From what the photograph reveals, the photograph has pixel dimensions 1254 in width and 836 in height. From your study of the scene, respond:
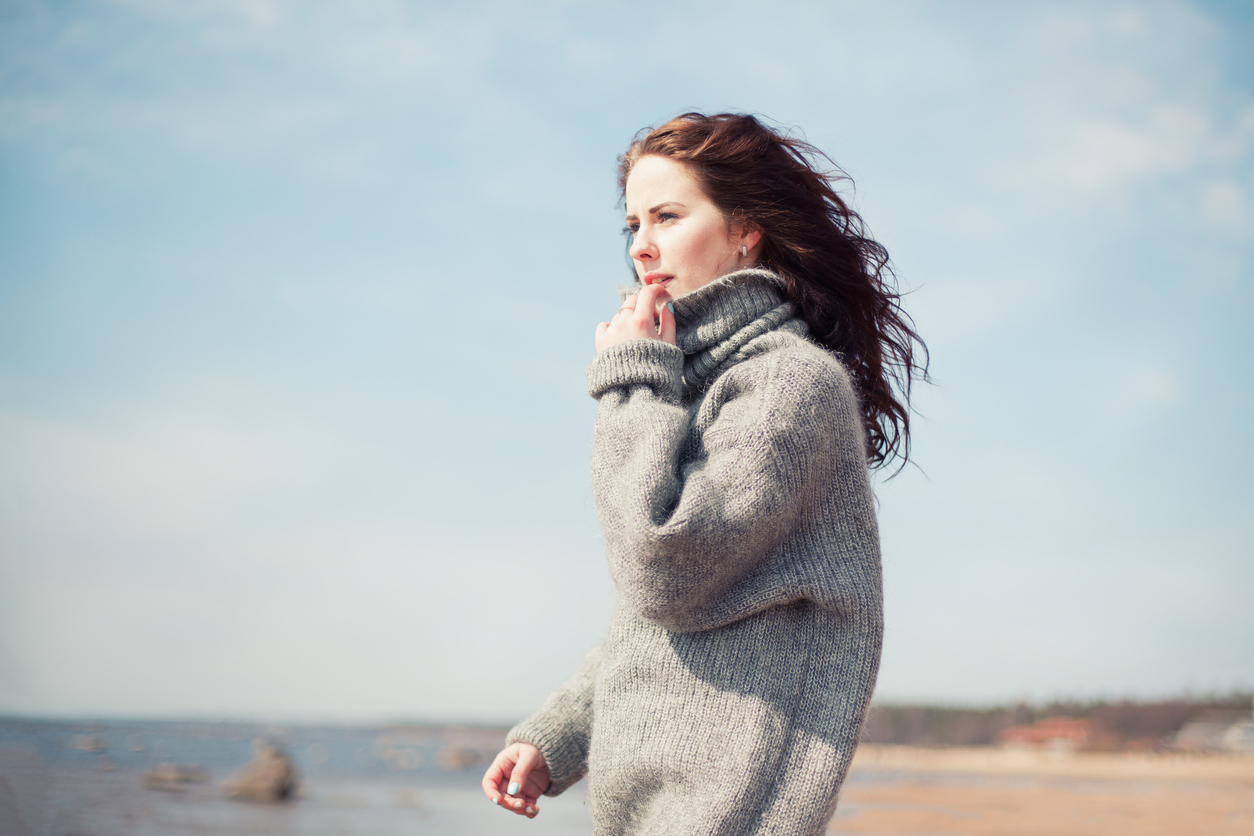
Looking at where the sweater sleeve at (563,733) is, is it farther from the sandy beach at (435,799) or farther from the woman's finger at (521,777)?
the sandy beach at (435,799)

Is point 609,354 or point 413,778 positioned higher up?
point 609,354

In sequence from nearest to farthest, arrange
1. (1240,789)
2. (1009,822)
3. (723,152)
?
1. (723,152)
2. (1009,822)
3. (1240,789)

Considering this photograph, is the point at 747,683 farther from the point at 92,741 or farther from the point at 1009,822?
the point at 92,741

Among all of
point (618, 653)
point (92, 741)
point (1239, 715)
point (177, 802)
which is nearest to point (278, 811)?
point (177, 802)

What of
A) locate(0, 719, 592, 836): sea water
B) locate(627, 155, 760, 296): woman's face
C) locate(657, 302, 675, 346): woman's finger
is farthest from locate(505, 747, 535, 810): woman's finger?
locate(0, 719, 592, 836): sea water

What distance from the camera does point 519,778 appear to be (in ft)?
6.06

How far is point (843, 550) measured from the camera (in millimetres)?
1579

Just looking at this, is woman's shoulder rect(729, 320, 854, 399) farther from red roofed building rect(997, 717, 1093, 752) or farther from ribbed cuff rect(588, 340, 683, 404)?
red roofed building rect(997, 717, 1093, 752)

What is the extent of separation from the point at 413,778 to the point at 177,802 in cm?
1066

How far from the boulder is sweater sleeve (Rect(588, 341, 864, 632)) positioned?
695 inches

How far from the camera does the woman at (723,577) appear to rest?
4.77ft

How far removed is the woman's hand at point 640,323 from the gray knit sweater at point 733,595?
0.19 ft

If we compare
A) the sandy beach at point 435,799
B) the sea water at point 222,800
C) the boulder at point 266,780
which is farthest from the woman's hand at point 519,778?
the boulder at point 266,780

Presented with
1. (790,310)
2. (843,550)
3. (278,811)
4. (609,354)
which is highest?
(790,310)
